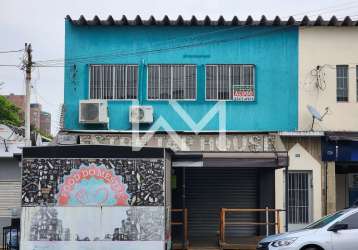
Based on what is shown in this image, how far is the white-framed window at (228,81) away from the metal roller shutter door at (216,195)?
256cm

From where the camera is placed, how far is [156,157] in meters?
15.5

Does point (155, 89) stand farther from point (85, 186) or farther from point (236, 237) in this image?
point (85, 186)

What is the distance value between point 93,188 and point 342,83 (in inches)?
421

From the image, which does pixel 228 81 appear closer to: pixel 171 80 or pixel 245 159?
pixel 171 80

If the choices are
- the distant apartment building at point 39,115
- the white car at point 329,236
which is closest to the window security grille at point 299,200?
the white car at point 329,236

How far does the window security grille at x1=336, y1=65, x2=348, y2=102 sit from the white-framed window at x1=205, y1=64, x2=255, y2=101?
2796 mm

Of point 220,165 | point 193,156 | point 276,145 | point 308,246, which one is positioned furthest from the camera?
point 276,145

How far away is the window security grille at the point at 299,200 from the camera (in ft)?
73.8

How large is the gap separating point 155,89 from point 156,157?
24.2 feet

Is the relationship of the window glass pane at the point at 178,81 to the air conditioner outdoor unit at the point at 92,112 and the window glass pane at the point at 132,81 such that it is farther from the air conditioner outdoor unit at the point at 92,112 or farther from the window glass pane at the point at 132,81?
the air conditioner outdoor unit at the point at 92,112

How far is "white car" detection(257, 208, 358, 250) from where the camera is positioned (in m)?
14.8

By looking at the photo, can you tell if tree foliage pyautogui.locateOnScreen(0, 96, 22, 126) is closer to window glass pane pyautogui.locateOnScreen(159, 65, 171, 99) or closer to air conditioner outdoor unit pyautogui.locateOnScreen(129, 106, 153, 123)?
window glass pane pyautogui.locateOnScreen(159, 65, 171, 99)

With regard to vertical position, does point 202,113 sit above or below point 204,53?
below

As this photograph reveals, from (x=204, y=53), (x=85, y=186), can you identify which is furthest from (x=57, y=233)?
(x=204, y=53)
